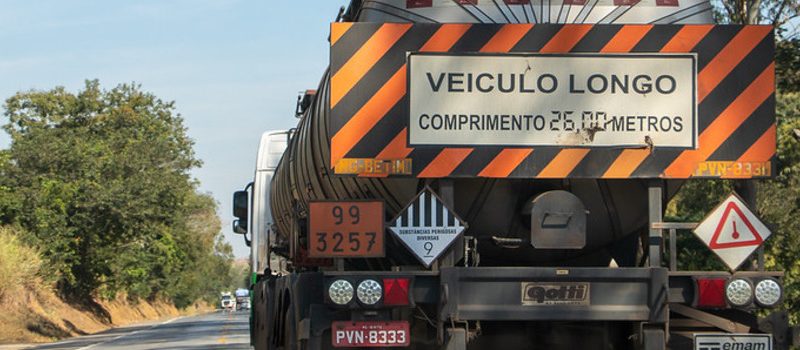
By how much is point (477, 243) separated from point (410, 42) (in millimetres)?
1287

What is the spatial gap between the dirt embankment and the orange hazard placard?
30.5m

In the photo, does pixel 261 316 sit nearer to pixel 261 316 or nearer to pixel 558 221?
pixel 261 316

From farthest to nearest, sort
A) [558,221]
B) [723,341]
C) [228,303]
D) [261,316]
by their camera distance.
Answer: [228,303]
[261,316]
[558,221]
[723,341]

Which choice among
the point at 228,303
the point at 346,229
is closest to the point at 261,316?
the point at 346,229

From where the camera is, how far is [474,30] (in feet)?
25.6

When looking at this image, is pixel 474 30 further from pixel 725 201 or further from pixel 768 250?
pixel 768 250

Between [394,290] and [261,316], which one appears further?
[261,316]

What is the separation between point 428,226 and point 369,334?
692mm

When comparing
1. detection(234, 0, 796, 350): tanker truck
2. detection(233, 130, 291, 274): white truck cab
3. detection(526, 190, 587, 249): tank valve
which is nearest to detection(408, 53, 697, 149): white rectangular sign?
detection(234, 0, 796, 350): tanker truck

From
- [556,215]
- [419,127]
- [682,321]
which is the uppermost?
[419,127]

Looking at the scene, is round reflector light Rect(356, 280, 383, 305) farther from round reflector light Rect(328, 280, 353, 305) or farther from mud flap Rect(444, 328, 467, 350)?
mud flap Rect(444, 328, 467, 350)

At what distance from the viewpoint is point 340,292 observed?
762 centimetres

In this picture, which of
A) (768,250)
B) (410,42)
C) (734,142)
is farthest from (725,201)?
(768,250)

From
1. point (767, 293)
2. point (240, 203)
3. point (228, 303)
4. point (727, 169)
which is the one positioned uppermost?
point (240, 203)
